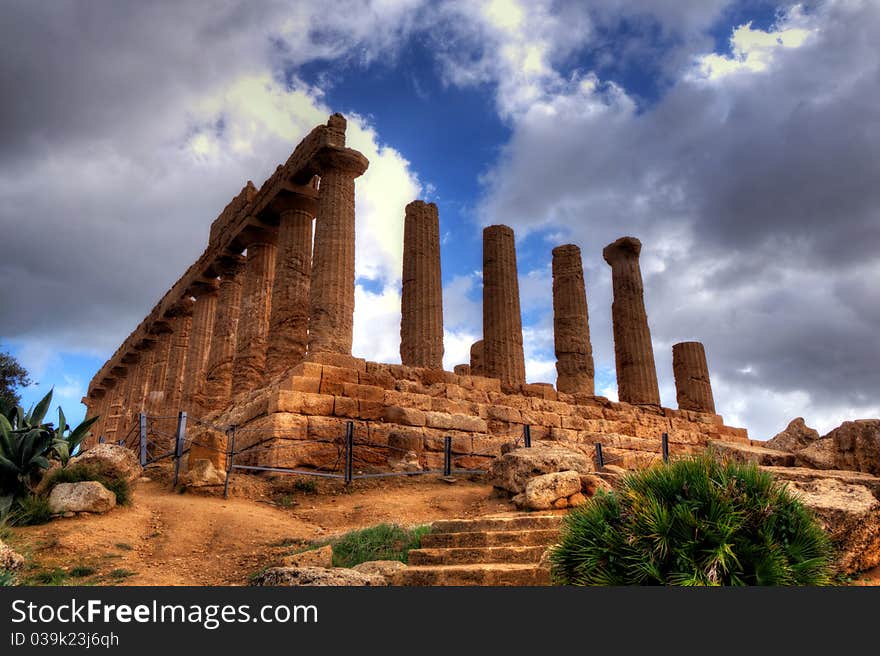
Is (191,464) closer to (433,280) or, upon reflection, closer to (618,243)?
(433,280)

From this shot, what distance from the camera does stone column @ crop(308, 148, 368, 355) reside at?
18.5 m

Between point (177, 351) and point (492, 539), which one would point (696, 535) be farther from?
point (177, 351)

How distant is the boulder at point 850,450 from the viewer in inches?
549

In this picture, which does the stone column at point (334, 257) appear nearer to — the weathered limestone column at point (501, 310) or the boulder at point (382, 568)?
the weathered limestone column at point (501, 310)

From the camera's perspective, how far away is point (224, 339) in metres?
24.5

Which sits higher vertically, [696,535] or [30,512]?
[30,512]

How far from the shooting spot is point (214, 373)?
2391 cm

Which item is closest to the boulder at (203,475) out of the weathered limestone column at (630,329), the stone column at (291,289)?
the stone column at (291,289)

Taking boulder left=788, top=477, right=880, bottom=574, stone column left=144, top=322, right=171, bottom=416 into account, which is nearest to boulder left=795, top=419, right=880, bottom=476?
boulder left=788, top=477, right=880, bottom=574

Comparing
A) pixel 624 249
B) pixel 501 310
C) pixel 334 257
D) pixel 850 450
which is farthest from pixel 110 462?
pixel 624 249

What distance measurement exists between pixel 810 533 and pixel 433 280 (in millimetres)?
16737

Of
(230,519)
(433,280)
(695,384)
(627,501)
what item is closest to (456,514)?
(230,519)

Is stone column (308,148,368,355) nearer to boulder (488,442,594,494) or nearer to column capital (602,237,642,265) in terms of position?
boulder (488,442,594,494)

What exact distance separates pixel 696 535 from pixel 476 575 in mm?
2808
